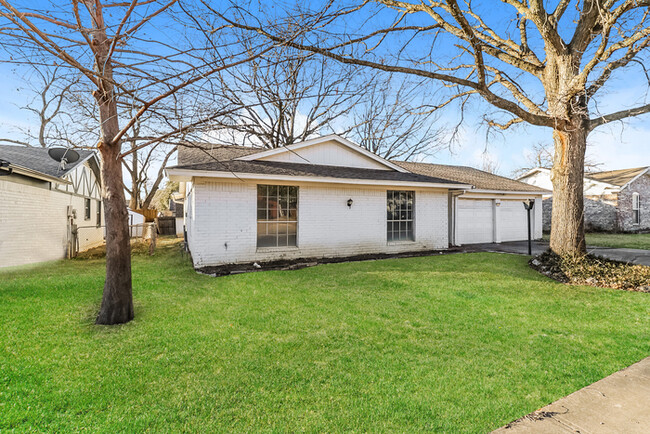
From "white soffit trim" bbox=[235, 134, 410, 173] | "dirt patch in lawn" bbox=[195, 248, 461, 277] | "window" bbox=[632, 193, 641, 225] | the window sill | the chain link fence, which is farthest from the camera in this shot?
"window" bbox=[632, 193, 641, 225]

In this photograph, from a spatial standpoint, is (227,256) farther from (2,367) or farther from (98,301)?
(2,367)

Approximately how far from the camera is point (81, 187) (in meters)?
12.9

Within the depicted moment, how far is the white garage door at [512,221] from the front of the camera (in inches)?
557

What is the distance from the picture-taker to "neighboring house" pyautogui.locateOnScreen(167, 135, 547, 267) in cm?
802

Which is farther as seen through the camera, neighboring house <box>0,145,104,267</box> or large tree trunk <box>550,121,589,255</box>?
neighboring house <box>0,145,104,267</box>

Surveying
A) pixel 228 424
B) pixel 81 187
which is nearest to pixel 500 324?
pixel 228 424

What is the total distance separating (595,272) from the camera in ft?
22.2

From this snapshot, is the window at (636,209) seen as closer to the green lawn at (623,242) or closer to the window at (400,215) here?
the green lawn at (623,242)

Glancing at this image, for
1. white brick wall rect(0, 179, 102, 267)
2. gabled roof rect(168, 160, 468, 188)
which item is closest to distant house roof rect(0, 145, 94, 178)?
white brick wall rect(0, 179, 102, 267)

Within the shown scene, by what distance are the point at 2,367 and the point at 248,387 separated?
2478mm

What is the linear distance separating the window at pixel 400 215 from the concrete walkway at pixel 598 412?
26.1 ft

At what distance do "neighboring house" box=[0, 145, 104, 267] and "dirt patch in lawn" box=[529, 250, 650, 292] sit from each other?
13.4 meters

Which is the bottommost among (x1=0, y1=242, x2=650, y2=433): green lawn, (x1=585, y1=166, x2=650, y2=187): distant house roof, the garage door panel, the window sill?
(x1=0, y1=242, x2=650, y2=433): green lawn

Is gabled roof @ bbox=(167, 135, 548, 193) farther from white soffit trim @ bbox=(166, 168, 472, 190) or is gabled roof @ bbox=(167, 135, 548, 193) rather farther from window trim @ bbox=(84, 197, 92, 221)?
window trim @ bbox=(84, 197, 92, 221)
